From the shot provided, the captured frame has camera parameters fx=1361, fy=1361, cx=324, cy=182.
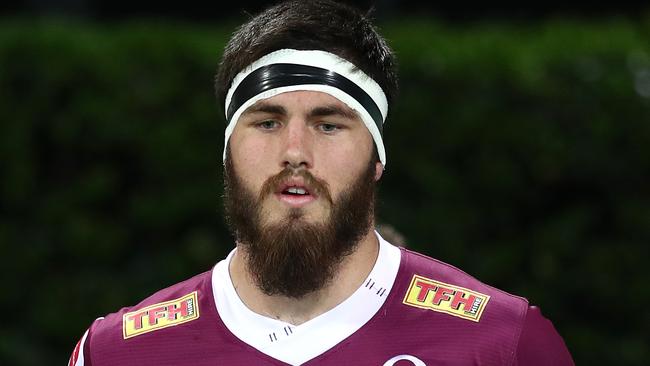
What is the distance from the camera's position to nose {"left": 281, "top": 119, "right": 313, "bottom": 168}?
3209 mm

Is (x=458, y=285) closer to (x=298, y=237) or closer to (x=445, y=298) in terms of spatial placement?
(x=445, y=298)

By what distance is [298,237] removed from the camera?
328 centimetres

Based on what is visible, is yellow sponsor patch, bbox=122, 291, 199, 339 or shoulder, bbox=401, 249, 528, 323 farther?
yellow sponsor patch, bbox=122, 291, 199, 339

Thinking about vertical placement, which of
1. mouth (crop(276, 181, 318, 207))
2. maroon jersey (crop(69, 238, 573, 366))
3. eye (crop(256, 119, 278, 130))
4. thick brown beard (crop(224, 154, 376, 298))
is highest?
eye (crop(256, 119, 278, 130))

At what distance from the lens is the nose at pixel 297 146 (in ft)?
10.5

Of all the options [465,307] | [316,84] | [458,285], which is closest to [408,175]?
[458,285]

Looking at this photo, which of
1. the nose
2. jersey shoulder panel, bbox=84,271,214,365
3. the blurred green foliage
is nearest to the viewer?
the nose

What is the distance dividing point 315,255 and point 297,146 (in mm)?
280

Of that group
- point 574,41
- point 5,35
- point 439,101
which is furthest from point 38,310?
point 574,41

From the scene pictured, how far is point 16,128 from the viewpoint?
6.30 metres

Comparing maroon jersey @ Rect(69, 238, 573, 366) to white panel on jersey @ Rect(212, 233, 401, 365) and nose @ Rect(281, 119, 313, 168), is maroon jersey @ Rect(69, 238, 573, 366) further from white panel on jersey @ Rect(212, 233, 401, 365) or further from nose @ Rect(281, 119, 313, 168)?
nose @ Rect(281, 119, 313, 168)

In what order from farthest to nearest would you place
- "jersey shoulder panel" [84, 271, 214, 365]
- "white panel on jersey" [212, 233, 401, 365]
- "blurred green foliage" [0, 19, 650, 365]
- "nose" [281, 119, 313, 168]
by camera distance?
"blurred green foliage" [0, 19, 650, 365], "jersey shoulder panel" [84, 271, 214, 365], "white panel on jersey" [212, 233, 401, 365], "nose" [281, 119, 313, 168]

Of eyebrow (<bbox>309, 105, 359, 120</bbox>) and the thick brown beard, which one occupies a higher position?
eyebrow (<bbox>309, 105, 359, 120</bbox>)

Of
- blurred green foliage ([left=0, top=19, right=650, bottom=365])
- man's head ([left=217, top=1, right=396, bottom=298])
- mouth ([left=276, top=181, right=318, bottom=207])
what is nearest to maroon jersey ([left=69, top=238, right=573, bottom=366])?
man's head ([left=217, top=1, right=396, bottom=298])
